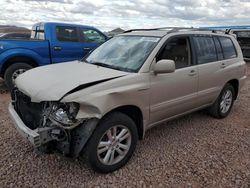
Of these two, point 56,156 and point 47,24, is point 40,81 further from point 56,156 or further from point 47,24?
point 47,24

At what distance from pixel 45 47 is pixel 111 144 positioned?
476 centimetres

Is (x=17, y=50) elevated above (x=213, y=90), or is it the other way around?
(x=17, y=50)

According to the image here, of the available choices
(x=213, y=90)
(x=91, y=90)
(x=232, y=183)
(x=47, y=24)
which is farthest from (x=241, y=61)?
(x=47, y=24)

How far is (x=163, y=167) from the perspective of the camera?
135 inches

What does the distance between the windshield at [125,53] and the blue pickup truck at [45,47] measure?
307 cm

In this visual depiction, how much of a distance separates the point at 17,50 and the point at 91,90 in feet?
14.8

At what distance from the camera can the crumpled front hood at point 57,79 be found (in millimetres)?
2854

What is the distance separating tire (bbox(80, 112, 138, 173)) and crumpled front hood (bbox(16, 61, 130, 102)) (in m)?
0.52

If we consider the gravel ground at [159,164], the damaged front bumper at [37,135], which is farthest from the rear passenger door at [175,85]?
the damaged front bumper at [37,135]

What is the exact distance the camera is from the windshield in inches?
142

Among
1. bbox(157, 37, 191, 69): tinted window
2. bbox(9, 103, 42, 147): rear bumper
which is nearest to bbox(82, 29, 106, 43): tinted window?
bbox(157, 37, 191, 69): tinted window

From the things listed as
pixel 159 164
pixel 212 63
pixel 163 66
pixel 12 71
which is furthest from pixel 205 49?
pixel 12 71

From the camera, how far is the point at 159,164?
350cm

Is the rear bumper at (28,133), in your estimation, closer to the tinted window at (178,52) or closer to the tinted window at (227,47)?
the tinted window at (178,52)
